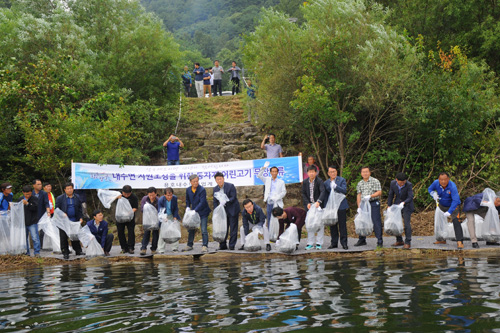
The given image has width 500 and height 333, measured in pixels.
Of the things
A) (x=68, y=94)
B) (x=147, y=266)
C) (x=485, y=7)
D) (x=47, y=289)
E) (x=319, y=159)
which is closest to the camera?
(x=47, y=289)

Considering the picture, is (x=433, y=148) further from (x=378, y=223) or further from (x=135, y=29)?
(x=135, y=29)

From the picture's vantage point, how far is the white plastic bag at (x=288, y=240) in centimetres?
1108

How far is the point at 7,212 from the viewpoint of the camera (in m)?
12.0

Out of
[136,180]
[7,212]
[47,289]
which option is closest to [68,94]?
[136,180]

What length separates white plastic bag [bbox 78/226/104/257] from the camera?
1210cm

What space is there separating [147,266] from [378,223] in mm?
Answer: 4781

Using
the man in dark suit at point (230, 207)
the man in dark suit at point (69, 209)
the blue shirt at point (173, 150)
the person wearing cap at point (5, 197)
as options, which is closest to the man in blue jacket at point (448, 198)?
the man in dark suit at point (230, 207)

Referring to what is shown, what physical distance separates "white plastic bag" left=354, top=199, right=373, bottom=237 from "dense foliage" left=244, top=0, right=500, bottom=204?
16.0 ft

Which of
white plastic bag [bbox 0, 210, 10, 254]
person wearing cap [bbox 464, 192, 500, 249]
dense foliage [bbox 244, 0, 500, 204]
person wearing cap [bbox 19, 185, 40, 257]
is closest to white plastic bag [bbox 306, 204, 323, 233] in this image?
person wearing cap [bbox 464, 192, 500, 249]

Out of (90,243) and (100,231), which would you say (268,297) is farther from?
(100,231)

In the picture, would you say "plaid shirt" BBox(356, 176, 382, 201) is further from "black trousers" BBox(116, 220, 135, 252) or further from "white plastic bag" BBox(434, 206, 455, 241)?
"black trousers" BBox(116, 220, 135, 252)

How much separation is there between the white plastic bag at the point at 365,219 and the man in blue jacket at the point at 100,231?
561 cm

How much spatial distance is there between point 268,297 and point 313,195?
5.36 m

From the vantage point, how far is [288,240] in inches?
436
